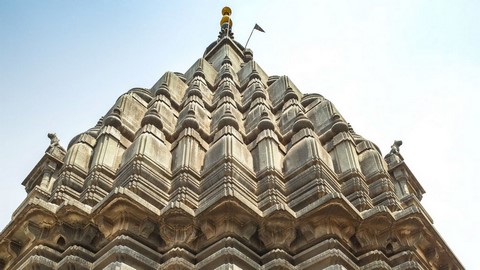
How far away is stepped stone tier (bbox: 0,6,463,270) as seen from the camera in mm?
8820

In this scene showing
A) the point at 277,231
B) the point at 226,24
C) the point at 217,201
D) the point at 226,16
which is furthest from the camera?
the point at 226,16

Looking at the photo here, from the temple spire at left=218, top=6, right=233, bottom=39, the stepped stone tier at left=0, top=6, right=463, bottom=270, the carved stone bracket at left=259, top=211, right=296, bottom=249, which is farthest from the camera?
the temple spire at left=218, top=6, right=233, bottom=39

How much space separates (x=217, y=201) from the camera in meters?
8.82

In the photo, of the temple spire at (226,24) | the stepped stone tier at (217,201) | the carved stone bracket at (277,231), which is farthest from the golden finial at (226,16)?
the carved stone bracket at (277,231)

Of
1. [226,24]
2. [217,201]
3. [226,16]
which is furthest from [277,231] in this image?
[226,16]

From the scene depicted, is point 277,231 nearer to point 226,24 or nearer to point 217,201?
point 217,201

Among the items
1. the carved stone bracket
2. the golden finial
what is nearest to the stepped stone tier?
the carved stone bracket

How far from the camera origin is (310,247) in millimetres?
9047

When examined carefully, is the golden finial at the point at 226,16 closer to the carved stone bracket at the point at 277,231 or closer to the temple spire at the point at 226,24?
the temple spire at the point at 226,24

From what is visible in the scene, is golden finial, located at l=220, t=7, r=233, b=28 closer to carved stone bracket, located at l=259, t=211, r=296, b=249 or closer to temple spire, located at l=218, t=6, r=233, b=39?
temple spire, located at l=218, t=6, r=233, b=39

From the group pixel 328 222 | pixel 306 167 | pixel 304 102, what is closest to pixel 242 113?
pixel 304 102

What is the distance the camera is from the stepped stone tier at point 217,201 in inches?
347

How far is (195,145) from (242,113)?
13.7 ft

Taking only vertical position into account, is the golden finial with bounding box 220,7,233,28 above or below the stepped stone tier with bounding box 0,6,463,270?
above
